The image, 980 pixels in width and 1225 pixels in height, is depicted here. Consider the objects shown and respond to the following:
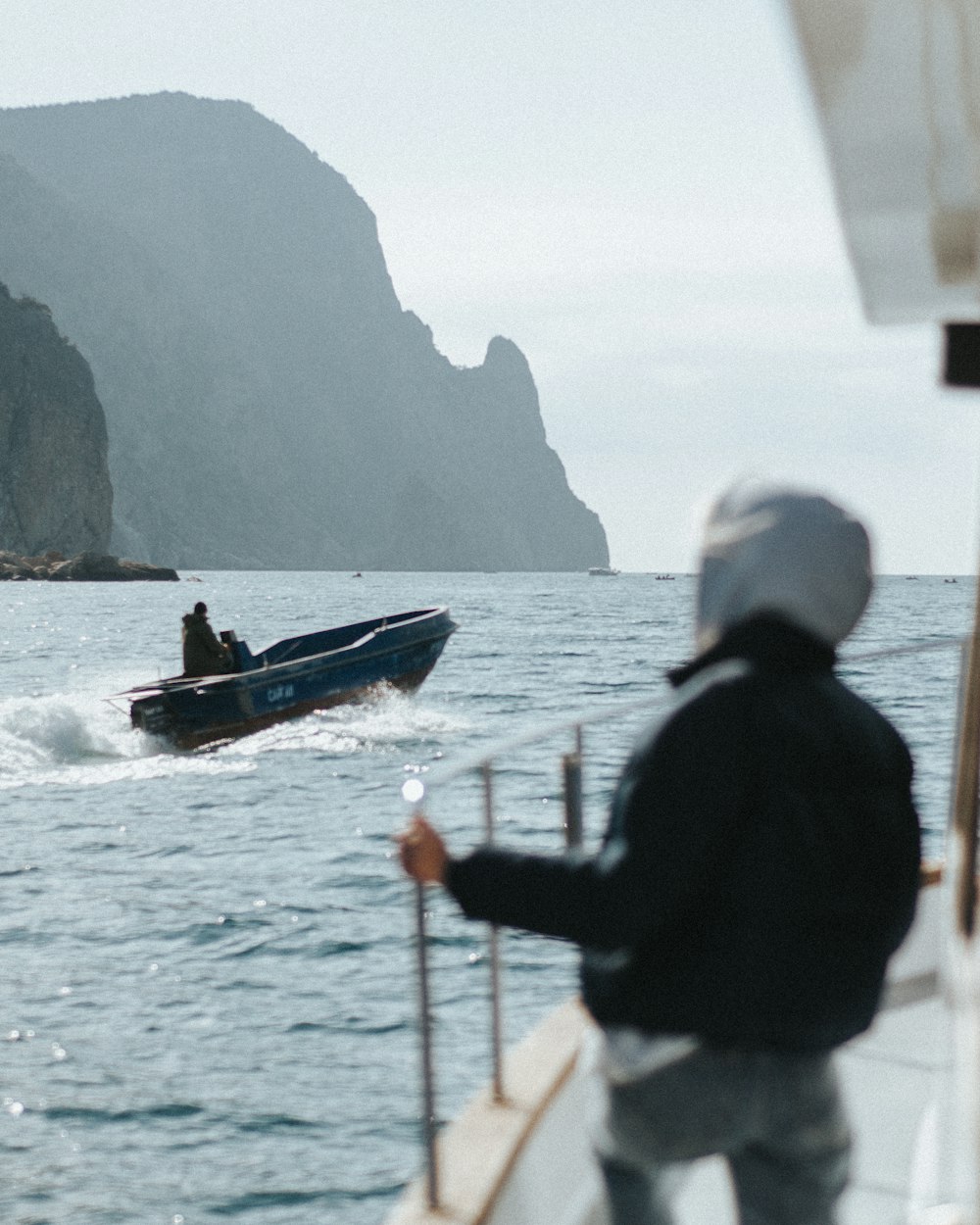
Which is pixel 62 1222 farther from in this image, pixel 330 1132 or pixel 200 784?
pixel 200 784

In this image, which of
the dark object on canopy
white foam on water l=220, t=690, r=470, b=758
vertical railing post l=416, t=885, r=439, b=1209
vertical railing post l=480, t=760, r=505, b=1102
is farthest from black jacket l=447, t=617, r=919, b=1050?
white foam on water l=220, t=690, r=470, b=758

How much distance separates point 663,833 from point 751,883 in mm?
112

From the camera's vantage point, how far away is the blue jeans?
1429 millimetres

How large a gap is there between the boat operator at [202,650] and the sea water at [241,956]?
3.55 ft

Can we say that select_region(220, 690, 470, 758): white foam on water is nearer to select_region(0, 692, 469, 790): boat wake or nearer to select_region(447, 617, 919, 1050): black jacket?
select_region(0, 692, 469, 790): boat wake

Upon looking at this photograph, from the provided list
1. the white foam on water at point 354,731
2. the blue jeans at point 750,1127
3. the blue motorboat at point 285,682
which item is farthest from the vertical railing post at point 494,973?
the white foam on water at point 354,731

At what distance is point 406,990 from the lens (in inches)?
315

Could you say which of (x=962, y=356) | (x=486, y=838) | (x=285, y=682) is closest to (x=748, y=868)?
(x=486, y=838)

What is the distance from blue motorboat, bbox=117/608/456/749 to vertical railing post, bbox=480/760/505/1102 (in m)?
13.1

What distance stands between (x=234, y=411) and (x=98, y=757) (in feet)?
550

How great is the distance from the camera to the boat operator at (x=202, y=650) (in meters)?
15.6

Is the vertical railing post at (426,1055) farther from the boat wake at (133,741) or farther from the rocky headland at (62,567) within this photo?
the rocky headland at (62,567)

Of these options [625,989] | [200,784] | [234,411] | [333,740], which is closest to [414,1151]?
[625,989]

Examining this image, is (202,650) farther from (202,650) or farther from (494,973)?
(494,973)
